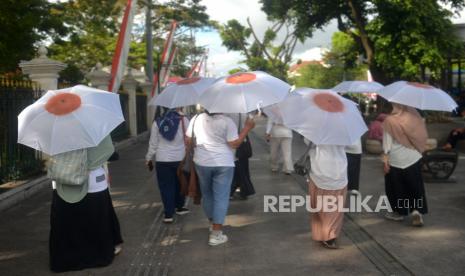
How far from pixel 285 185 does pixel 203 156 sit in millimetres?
3987

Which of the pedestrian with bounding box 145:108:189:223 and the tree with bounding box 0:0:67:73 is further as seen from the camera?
the tree with bounding box 0:0:67:73

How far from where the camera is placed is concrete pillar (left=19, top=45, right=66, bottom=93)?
10.4 metres

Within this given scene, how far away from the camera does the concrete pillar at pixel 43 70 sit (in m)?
10.4

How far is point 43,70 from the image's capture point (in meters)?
10.5

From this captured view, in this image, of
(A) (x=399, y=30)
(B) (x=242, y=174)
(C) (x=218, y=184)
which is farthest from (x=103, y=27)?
(C) (x=218, y=184)

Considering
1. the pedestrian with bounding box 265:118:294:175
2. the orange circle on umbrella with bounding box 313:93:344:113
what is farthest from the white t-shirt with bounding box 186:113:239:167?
the pedestrian with bounding box 265:118:294:175

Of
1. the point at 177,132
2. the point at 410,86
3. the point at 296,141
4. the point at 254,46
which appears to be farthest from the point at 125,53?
the point at 254,46

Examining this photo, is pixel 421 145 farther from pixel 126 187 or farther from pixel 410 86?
pixel 126 187

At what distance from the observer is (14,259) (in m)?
5.19

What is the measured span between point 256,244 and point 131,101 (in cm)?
1594

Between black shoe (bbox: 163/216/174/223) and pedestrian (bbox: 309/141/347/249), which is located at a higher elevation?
pedestrian (bbox: 309/141/347/249)

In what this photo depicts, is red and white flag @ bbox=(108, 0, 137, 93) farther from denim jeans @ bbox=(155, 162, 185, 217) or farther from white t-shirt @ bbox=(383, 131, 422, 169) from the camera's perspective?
white t-shirt @ bbox=(383, 131, 422, 169)

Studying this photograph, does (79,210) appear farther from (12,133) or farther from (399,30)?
(399,30)

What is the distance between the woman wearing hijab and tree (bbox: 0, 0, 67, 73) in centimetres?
1148
